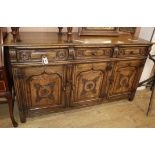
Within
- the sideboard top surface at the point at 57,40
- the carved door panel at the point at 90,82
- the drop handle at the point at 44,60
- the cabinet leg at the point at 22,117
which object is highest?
the sideboard top surface at the point at 57,40

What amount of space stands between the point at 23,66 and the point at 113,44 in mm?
814

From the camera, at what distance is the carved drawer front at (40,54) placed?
128 cm

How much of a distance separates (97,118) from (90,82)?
42 cm

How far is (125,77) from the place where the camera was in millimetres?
1831

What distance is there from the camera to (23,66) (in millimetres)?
1317

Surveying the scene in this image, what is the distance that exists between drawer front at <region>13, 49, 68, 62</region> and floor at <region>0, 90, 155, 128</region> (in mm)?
676

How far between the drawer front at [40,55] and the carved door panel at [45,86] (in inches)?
3.4

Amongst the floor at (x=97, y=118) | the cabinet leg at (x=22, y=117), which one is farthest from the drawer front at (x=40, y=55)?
the floor at (x=97, y=118)

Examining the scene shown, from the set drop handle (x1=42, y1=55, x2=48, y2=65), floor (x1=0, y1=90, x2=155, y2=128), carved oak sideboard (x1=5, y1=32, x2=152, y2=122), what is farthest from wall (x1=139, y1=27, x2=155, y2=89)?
drop handle (x1=42, y1=55, x2=48, y2=65)

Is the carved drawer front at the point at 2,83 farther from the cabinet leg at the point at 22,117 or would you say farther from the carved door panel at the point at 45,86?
the cabinet leg at the point at 22,117

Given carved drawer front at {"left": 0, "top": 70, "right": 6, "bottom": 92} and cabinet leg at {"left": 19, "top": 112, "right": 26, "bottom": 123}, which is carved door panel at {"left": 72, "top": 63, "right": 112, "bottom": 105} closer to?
cabinet leg at {"left": 19, "top": 112, "right": 26, "bottom": 123}

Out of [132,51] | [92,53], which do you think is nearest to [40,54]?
[92,53]
